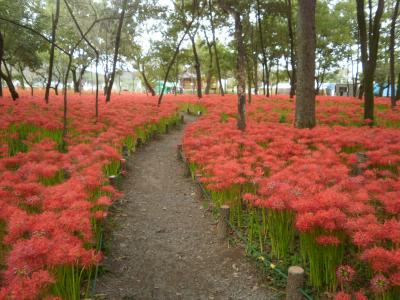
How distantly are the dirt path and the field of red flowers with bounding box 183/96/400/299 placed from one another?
558mm

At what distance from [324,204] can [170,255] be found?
2591 mm

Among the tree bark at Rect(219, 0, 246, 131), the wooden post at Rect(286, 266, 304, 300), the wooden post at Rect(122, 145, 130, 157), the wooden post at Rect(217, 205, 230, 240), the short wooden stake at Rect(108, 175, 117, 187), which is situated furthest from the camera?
the wooden post at Rect(122, 145, 130, 157)

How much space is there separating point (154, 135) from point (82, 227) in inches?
401

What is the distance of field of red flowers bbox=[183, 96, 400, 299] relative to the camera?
3.46 m

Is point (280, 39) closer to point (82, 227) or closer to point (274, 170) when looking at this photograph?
point (274, 170)

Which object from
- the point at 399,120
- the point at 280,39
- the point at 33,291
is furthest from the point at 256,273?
the point at 280,39

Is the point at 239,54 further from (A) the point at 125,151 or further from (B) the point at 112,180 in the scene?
(B) the point at 112,180

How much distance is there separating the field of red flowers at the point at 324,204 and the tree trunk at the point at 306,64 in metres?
1.50

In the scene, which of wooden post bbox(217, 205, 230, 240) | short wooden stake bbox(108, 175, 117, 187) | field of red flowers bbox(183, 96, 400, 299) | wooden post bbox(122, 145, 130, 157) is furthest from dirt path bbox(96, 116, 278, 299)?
wooden post bbox(122, 145, 130, 157)

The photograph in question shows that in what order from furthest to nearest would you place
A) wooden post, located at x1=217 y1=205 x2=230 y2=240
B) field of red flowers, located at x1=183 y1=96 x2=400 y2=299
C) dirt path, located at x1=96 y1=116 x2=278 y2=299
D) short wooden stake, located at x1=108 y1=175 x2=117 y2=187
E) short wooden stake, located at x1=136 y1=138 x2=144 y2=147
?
short wooden stake, located at x1=136 y1=138 x2=144 y2=147 → short wooden stake, located at x1=108 y1=175 x2=117 y2=187 → wooden post, located at x1=217 y1=205 x2=230 y2=240 → dirt path, located at x1=96 y1=116 x2=278 y2=299 → field of red flowers, located at x1=183 y1=96 x2=400 y2=299

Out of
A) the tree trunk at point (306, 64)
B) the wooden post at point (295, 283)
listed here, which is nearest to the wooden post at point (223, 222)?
the wooden post at point (295, 283)

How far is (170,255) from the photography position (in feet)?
17.2

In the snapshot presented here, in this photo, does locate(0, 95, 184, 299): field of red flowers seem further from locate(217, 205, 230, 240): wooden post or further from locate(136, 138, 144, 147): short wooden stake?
locate(136, 138, 144, 147): short wooden stake

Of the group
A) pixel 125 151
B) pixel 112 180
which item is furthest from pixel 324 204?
pixel 125 151
